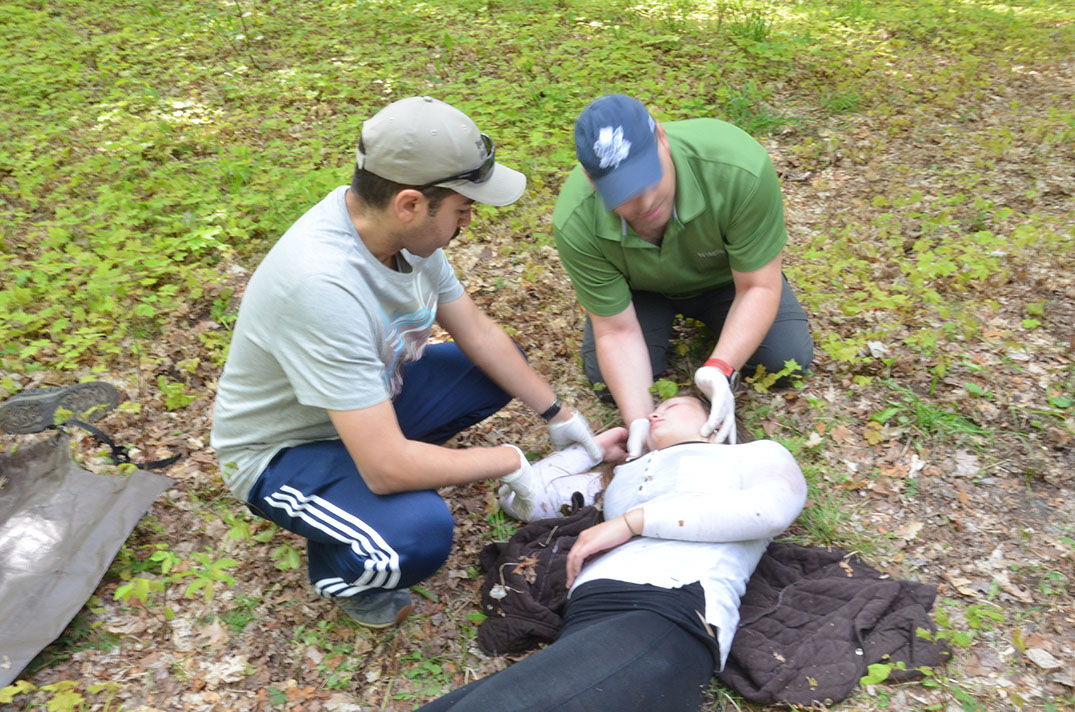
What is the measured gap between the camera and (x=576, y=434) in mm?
3064

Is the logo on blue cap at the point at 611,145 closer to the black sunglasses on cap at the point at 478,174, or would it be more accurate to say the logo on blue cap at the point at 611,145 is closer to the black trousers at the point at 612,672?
the black sunglasses on cap at the point at 478,174

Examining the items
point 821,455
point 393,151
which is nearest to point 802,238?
point 821,455

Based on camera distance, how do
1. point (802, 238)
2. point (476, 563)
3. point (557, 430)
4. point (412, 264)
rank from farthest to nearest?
point (802, 238) → point (557, 430) → point (476, 563) → point (412, 264)

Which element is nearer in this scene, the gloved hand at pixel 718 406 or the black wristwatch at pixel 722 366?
the gloved hand at pixel 718 406

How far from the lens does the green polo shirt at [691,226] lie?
2941 mm

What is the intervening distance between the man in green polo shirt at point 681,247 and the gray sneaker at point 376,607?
3.51 feet

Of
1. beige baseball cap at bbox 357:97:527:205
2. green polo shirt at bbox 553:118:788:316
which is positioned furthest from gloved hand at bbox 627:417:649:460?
beige baseball cap at bbox 357:97:527:205

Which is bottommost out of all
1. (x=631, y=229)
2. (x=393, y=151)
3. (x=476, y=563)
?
(x=476, y=563)

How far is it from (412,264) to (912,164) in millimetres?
4091

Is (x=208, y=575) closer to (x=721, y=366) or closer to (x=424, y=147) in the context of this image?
(x=424, y=147)

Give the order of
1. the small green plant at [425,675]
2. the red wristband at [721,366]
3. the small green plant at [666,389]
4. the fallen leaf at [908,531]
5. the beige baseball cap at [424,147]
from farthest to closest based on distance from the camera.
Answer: the small green plant at [666,389] → the red wristband at [721,366] → the fallen leaf at [908,531] → the small green plant at [425,675] → the beige baseball cap at [424,147]

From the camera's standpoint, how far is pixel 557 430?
10.1 feet

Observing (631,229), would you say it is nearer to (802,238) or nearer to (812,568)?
(812,568)

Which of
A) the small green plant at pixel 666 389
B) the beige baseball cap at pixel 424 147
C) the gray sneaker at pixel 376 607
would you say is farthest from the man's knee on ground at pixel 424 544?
the small green plant at pixel 666 389
